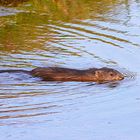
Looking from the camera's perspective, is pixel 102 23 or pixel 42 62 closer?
pixel 42 62

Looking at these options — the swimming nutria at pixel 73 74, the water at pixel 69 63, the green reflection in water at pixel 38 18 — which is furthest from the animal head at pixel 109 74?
the green reflection in water at pixel 38 18

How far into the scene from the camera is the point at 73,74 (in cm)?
1175

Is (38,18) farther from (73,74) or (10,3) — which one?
(73,74)

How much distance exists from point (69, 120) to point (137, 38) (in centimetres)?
518

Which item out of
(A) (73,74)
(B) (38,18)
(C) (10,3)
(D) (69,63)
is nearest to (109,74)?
(A) (73,74)

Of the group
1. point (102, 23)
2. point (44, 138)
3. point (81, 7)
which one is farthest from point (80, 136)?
point (81, 7)

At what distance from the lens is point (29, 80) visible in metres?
11.7

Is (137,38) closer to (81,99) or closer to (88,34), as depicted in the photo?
(88,34)

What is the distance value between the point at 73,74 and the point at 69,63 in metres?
1.03

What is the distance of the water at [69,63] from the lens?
360 inches

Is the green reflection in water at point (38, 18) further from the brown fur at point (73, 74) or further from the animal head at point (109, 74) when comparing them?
the animal head at point (109, 74)

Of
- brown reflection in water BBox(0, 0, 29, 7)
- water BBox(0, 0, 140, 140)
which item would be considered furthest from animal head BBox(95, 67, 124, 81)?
brown reflection in water BBox(0, 0, 29, 7)

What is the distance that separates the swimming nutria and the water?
0.50ft

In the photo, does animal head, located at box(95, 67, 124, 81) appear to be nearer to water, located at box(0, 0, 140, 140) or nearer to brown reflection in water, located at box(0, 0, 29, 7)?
water, located at box(0, 0, 140, 140)
